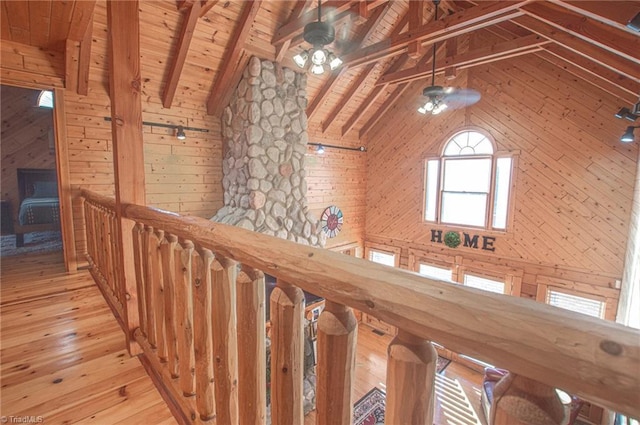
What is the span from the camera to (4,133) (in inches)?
211

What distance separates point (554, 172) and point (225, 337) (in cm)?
654

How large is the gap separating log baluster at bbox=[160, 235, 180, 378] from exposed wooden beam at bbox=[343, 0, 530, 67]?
383 centimetres

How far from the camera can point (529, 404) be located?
1.29 feet

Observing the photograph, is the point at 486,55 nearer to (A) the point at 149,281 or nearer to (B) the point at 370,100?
(B) the point at 370,100

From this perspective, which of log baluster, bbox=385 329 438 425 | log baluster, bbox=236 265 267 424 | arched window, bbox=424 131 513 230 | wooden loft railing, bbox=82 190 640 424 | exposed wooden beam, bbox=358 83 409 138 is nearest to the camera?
wooden loft railing, bbox=82 190 640 424

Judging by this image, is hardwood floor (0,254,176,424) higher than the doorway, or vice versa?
the doorway

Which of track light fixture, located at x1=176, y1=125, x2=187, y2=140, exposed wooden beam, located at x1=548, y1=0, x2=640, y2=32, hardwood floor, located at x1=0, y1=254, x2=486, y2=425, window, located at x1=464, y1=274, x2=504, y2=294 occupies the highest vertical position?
exposed wooden beam, located at x1=548, y1=0, x2=640, y2=32

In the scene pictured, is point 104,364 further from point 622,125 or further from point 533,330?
point 622,125

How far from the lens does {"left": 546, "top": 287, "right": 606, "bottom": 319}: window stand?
5031 millimetres

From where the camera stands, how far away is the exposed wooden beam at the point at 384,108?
6973 millimetres

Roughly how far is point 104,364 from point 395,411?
1.90m

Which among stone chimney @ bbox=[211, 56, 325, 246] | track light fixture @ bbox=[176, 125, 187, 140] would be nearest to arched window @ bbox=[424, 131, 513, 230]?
stone chimney @ bbox=[211, 56, 325, 246]

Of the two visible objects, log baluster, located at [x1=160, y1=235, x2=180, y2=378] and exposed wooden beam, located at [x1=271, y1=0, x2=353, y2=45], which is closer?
log baluster, located at [x1=160, y1=235, x2=180, y2=378]

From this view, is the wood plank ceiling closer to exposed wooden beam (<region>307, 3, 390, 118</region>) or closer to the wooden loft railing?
exposed wooden beam (<region>307, 3, 390, 118</region>)
